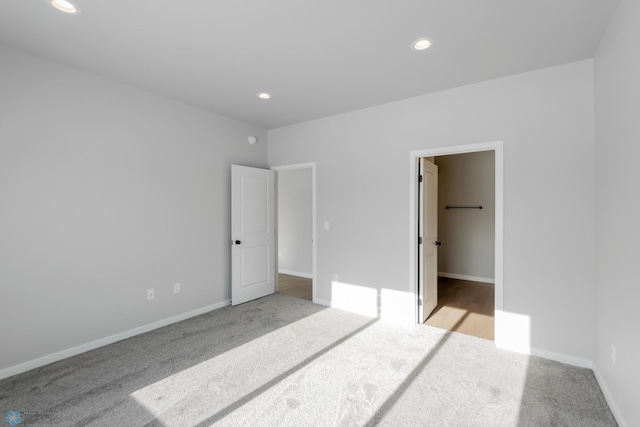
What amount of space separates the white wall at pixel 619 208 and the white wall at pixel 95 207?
3962mm

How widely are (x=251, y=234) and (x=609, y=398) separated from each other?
3950 millimetres

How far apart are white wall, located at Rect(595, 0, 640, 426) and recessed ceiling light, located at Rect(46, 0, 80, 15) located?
3344 mm

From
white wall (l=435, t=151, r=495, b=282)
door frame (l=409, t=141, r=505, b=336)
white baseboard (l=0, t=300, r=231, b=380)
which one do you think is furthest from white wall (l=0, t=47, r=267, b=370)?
white wall (l=435, t=151, r=495, b=282)

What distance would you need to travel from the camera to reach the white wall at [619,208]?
1.68 m

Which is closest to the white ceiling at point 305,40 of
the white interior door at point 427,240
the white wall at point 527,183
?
the white wall at point 527,183

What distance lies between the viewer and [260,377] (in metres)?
2.39

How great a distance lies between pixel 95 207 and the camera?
2914 mm

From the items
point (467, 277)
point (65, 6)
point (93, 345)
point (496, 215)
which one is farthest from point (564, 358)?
point (65, 6)

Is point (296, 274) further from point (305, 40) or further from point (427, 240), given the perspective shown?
point (305, 40)

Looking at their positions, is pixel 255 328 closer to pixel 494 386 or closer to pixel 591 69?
pixel 494 386

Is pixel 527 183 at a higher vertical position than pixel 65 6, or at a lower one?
lower

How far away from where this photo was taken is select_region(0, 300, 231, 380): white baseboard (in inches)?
96.4

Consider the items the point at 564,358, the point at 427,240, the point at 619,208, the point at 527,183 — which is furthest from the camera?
the point at 427,240

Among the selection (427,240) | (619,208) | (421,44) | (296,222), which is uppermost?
(421,44)
